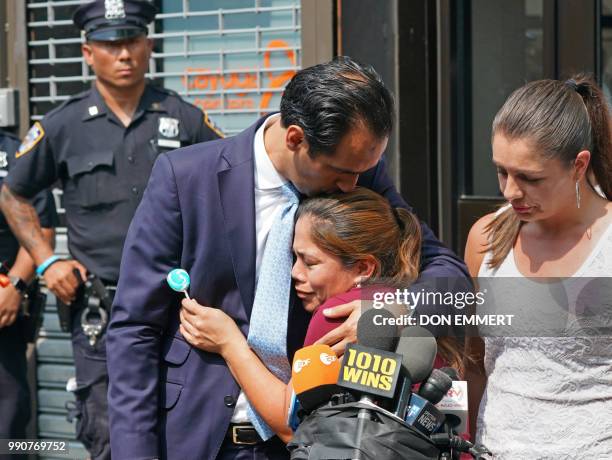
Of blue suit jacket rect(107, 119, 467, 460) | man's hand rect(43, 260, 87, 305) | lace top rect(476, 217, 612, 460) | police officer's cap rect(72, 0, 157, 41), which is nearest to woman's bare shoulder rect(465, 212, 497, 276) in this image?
blue suit jacket rect(107, 119, 467, 460)

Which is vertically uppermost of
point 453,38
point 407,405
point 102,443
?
point 453,38

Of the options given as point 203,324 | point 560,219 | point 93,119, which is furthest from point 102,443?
point 560,219

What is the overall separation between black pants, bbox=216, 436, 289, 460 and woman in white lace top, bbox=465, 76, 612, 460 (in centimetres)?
54

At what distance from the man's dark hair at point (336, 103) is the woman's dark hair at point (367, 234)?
6.1 inches

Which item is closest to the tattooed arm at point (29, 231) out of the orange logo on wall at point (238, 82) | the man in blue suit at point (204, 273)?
the orange logo on wall at point (238, 82)

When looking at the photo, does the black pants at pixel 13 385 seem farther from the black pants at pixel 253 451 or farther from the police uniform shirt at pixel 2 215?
the black pants at pixel 253 451

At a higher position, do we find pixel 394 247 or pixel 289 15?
pixel 289 15

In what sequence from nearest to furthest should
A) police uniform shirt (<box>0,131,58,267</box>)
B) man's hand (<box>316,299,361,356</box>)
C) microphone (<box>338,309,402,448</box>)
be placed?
microphone (<box>338,309,402,448</box>) → man's hand (<box>316,299,361,356</box>) → police uniform shirt (<box>0,131,58,267</box>)

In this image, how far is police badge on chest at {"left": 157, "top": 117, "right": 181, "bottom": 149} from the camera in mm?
4871

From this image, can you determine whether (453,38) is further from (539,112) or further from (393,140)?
(539,112)

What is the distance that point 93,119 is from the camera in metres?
4.96

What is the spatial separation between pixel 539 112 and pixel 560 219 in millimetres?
260

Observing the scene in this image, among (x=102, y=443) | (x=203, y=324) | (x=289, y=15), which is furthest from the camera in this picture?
(x=289, y=15)

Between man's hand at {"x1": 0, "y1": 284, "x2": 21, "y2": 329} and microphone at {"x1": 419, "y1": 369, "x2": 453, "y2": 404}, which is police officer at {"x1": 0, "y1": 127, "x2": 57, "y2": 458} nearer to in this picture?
man's hand at {"x1": 0, "y1": 284, "x2": 21, "y2": 329}
